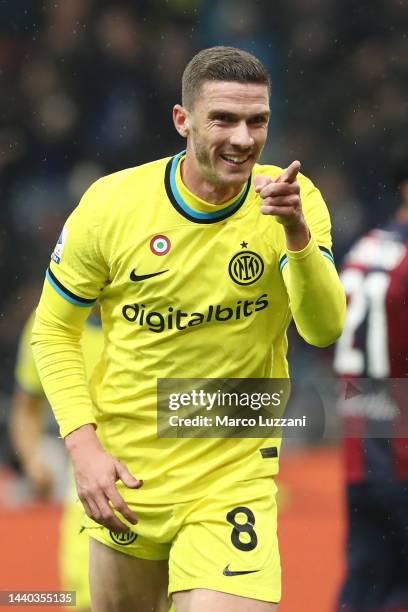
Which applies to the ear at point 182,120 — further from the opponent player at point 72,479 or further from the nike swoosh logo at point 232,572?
the opponent player at point 72,479

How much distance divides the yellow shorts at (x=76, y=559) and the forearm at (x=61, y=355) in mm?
1367

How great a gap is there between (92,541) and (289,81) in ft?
26.3

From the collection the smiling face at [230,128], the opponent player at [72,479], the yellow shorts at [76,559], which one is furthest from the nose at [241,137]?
the yellow shorts at [76,559]

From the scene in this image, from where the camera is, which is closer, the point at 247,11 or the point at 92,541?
the point at 92,541

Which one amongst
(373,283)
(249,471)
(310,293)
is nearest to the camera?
(310,293)

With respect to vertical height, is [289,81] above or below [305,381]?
above

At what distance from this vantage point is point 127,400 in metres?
4.17

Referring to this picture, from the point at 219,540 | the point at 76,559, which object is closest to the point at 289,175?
the point at 219,540

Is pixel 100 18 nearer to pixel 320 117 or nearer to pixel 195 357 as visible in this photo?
pixel 320 117

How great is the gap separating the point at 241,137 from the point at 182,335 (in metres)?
0.65

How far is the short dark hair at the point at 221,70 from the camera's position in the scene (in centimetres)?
390

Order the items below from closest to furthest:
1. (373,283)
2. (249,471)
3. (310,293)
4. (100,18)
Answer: (310,293)
(249,471)
(373,283)
(100,18)

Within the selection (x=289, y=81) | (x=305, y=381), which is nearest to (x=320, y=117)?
(x=289, y=81)

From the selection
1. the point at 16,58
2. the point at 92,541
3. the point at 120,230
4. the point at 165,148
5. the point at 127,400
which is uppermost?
the point at 16,58
